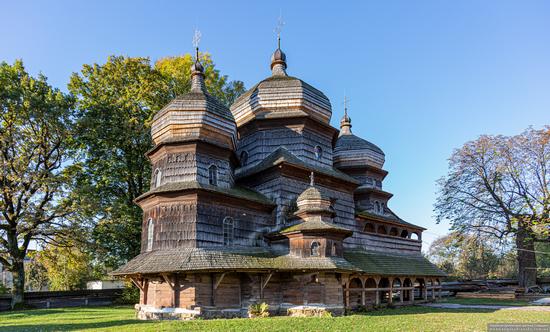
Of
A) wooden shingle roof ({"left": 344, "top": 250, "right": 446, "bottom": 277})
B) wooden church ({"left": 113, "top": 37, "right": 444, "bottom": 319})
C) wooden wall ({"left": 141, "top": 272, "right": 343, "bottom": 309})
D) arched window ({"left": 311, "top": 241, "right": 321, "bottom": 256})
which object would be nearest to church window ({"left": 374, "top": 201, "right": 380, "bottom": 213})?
wooden shingle roof ({"left": 344, "top": 250, "right": 446, "bottom": 277})

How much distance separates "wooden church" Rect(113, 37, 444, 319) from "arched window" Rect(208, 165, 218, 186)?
0.15 ft

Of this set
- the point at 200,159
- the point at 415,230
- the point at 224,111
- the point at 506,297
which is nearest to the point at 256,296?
the point at 200,159

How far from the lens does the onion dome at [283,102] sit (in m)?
20.8

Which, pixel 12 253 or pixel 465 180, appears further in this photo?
pixel 465 180

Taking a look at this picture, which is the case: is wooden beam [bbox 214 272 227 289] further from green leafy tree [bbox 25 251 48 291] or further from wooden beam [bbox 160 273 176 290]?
green leafy tree [bbox 25 251 48 291]

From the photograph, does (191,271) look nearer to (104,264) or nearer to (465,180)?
(104,264)

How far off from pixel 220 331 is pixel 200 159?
8169 mm

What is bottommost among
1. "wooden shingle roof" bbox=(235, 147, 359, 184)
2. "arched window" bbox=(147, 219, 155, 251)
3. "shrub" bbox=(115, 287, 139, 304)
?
"shrub" bbox=(115, 287, 139, 304)

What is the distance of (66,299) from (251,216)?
1545 cm

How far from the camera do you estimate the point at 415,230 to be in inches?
1026

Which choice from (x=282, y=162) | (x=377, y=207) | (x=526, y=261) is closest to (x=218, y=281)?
(x=282, y=162)

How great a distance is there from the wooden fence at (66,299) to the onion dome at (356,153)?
18.4 meters

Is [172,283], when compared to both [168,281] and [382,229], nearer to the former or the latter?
[168,281]

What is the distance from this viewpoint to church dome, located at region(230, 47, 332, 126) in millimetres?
20797
